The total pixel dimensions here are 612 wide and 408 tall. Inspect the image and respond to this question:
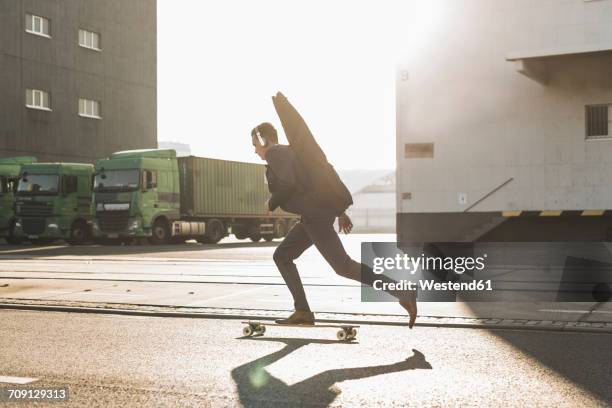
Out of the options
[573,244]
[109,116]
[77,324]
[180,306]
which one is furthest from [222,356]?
[109,116]

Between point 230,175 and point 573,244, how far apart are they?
19.0 metres

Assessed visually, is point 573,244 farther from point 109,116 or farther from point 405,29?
point 109,116

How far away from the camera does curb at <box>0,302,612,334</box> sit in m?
7.27

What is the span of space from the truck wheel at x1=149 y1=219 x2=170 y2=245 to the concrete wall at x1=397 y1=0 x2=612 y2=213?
1205 cm

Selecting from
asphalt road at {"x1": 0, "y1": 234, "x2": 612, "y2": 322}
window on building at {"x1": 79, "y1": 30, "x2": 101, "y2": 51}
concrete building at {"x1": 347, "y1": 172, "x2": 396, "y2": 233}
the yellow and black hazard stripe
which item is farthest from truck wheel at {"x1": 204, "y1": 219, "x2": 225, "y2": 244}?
concrete building at {"x1": 347, "y1": 172, "x2": 396, "y2": 233}

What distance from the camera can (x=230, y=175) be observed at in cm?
3459

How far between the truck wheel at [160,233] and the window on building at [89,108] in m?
15.5

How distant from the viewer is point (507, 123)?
63.5 feet

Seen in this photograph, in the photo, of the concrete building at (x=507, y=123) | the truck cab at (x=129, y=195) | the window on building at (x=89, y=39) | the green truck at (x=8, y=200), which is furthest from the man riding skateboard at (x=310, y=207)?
the window on building at (x=89, y=39)

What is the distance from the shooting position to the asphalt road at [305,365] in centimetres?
477

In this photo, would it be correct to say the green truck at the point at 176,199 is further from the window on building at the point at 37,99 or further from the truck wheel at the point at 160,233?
the window on building at the point at 37,99

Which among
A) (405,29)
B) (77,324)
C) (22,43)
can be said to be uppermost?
(22,43)

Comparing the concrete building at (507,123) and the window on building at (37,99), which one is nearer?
the concrete building at (507,123)

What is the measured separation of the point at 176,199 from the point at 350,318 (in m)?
23.0
